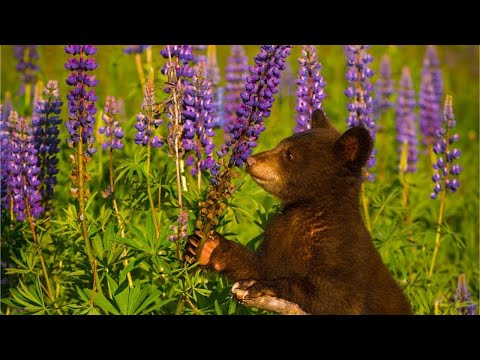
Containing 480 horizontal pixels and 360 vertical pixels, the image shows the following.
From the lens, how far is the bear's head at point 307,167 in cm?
442

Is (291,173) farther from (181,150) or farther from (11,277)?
(11,277)

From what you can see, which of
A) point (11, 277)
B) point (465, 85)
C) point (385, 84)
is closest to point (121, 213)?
point (11, 277)

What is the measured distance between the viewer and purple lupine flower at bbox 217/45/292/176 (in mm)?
4133

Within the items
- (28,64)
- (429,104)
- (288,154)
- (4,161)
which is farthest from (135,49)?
(429,104)

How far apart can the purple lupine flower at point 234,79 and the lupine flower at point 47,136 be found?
1.61 meters

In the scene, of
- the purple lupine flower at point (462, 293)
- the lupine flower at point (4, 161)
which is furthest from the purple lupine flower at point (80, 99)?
the purple lupine flower at point (462, 293)

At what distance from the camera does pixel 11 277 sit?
509 cm

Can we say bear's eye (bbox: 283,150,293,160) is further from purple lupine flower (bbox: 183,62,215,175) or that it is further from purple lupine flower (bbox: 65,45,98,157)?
purple lupine flower (bbox: 65,45,98,157)

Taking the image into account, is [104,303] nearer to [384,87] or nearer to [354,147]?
[354,147]

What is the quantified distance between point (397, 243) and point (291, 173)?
1.14 meters

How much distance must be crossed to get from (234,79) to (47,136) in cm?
187

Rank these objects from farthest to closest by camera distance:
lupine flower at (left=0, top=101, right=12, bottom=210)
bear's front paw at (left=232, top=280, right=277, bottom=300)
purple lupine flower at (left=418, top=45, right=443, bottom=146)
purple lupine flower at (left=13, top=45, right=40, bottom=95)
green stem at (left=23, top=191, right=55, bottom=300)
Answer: purple lupine flower at (left=418, top=45, right=443, bottom=146) < purple lupine flower at (left=13, top=45, right=40, bottom=95) < lupine flower at (left=0, top=101, right=12, bottom=210) < green stem at (left=23, top=191, right=55, bottom=300) < bear's front paw at (left=232, top=280, right=277, bottom=300)

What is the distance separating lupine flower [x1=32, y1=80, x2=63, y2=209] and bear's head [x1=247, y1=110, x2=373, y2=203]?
1222 millimetres

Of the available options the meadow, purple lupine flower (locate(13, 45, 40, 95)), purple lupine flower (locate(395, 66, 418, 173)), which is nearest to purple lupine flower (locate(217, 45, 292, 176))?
the meadow
